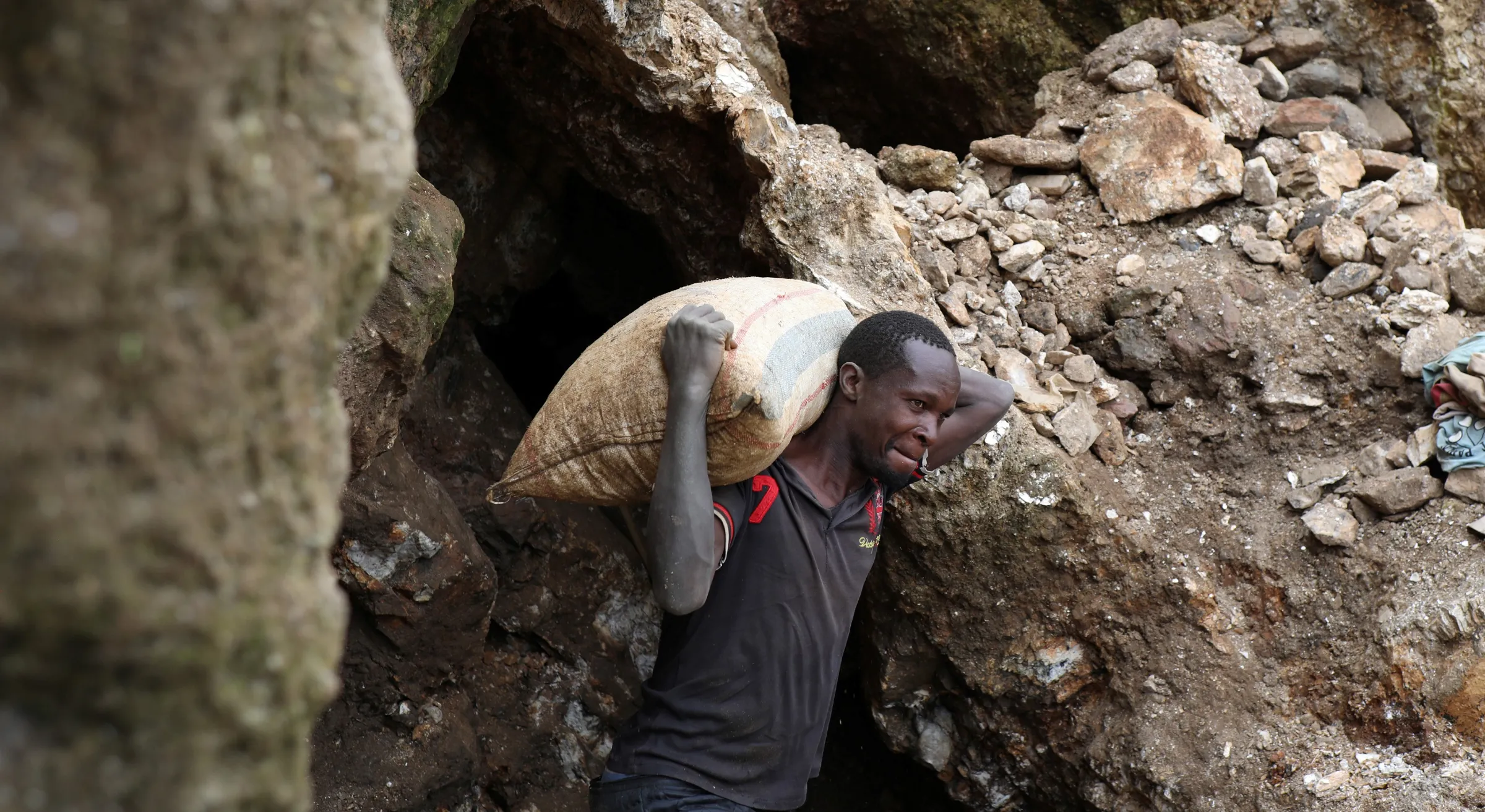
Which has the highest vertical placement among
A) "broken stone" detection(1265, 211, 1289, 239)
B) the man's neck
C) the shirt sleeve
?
"broken stone" detection(1265, 211, 1289, 239)

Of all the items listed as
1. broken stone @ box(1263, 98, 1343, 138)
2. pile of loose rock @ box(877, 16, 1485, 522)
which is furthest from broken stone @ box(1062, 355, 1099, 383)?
broken stone @ box(1263, 98, 1343, 138)

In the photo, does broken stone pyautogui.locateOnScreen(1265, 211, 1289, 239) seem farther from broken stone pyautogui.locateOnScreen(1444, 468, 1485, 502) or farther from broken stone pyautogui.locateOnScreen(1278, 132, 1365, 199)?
broken stone pyautogui.locateOnScreen(1444, 468, 1485, 502)

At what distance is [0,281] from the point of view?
83 cm

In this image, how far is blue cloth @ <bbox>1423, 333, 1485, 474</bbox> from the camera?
10.4 ft

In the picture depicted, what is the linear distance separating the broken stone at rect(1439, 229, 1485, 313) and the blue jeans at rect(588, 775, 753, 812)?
2727 mm

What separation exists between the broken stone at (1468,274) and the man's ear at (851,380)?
6.98 ft

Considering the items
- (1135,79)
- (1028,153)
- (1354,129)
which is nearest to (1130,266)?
(1028,153)

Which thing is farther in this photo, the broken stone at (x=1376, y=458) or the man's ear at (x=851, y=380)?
the broken stone at (x=1376, y=458)

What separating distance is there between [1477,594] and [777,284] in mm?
2017

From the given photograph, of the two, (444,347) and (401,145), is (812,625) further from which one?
(444,347)

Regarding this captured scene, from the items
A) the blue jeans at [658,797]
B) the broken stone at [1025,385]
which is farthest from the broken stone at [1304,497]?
the blue jeans at [658,797]

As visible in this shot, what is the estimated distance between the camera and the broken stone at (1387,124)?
425 cm

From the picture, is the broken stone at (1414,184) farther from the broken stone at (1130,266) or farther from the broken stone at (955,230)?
the broken stone at (955,230)

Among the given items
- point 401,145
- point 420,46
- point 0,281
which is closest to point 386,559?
point 420,46
